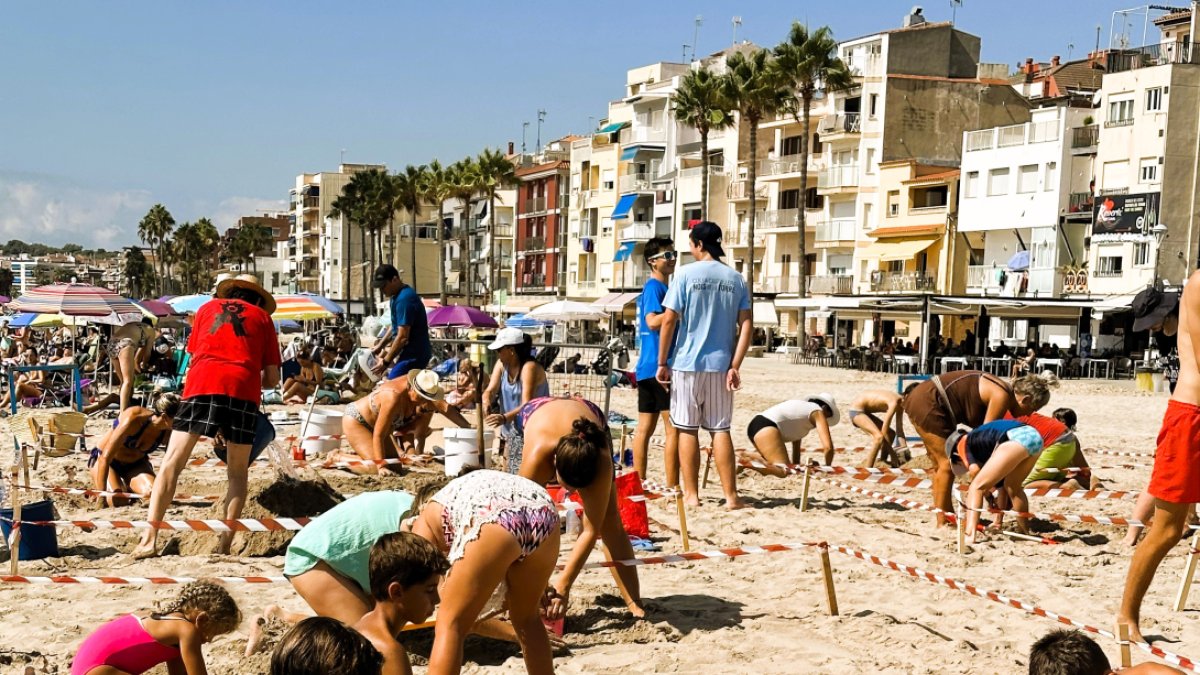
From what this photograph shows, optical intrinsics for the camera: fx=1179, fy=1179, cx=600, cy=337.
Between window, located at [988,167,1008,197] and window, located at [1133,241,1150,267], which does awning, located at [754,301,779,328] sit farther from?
window, located at [1133,241,1150,267]

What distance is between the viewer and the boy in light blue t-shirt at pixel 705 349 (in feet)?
26.1

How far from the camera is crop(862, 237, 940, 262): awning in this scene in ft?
168

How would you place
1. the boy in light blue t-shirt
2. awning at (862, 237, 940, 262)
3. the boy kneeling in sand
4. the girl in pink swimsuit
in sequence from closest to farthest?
the boy kneeling in sand → the girl in pink swimsuit → the boy in light blue t-shirt → awning at (862, 237, 940, 262)

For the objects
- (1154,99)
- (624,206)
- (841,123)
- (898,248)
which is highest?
(841,123)

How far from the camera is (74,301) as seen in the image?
61.4 feet

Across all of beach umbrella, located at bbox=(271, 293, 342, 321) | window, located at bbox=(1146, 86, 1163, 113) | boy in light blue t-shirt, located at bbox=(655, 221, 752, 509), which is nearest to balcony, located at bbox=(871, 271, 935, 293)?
window, located at bbox=(1146, 86, 1163, 113)

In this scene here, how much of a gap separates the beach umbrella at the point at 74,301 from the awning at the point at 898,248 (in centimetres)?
3811

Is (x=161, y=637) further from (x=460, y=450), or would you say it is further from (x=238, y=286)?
(x=460, y=450)

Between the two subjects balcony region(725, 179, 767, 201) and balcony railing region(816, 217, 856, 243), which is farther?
balcony region(725, 179, 767, 201)

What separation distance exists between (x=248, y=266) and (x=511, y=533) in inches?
5117

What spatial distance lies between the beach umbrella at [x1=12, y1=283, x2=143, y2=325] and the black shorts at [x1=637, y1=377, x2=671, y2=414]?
12878mm

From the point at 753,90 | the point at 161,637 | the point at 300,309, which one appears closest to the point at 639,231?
the point at 753,90

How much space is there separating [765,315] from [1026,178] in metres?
12.1

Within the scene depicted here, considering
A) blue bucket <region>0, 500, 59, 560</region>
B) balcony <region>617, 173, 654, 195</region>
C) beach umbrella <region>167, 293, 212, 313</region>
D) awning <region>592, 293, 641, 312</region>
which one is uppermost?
balcony <region>617, 173, 654, 195</region>
